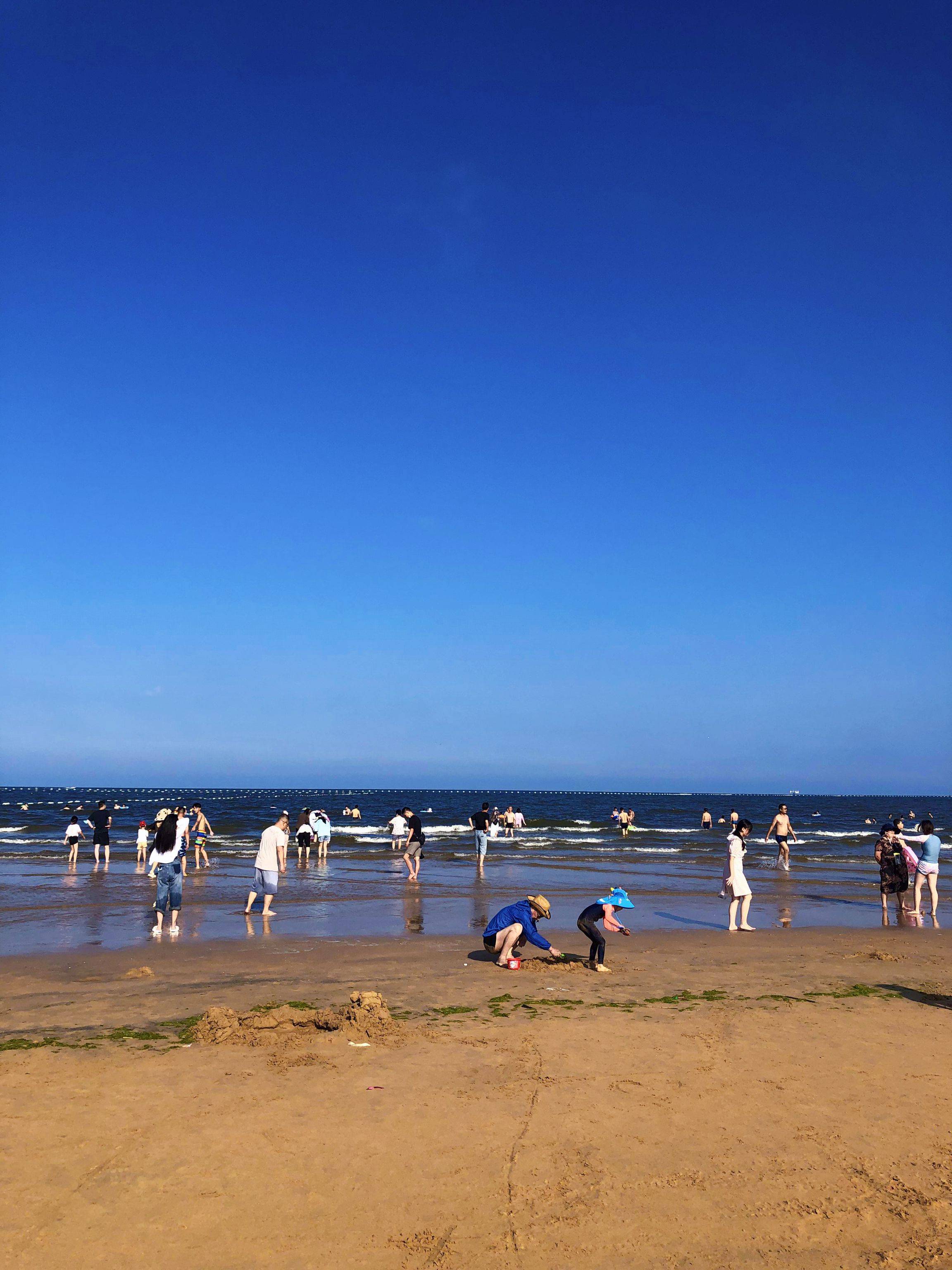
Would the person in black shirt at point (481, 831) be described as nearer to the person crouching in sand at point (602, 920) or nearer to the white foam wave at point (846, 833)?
the person crouching in sand at point (602, 920)

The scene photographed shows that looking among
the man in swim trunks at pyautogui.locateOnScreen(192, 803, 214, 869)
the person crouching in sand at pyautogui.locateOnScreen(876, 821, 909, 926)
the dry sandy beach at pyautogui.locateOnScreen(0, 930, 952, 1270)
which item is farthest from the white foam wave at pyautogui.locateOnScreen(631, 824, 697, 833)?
the dry sandy beach at pyautogui.locateOnScreen(0, 930, 952, 1270)

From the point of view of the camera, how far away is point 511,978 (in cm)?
1118

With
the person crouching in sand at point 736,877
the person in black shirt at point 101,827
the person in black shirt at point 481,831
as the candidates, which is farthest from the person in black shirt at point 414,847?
the person crouching in sand at point 736,877

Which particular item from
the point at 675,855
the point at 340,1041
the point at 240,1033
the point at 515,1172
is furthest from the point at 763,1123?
the point at 675,855

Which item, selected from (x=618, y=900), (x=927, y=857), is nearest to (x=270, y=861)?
(x=618, y=900)

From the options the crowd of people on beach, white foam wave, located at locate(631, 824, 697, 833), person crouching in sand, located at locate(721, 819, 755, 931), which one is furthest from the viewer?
white foam wave, located at locate(631, 824, 697, 833)

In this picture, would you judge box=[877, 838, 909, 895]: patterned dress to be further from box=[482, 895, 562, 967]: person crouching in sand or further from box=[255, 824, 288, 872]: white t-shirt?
box=[255, 824, 288, 872]: white t-shirt

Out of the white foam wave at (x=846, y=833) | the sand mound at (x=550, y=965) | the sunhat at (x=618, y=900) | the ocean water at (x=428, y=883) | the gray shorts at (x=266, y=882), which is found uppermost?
the sunhat at (x=618, y=900)

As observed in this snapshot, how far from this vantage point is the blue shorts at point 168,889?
1522 centimetres

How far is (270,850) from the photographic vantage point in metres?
16.3

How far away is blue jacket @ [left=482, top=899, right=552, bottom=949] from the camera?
38.2ft

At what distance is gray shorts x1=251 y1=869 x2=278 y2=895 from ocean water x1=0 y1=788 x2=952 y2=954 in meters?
0.59

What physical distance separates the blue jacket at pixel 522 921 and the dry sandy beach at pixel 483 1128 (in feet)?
3.12

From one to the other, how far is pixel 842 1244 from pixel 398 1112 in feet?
10.2
